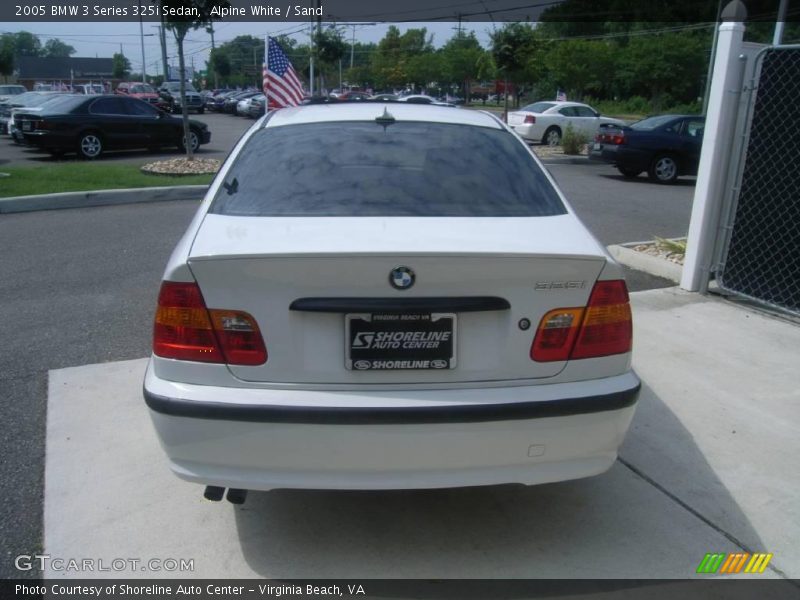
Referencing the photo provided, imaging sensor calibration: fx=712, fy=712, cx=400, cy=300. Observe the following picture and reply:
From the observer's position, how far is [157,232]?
832 cm

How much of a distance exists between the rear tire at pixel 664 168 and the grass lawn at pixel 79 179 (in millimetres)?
8781

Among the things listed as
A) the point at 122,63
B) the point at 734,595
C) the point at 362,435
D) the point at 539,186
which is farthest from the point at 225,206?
the point at 122,63

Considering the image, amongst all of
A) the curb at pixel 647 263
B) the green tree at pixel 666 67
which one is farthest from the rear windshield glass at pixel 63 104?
the green tree at pixel 666 67

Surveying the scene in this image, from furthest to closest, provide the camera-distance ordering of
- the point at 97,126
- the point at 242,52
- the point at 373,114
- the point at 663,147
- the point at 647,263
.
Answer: the point at 242,52 < the point at 97,126 < the point at 663,147 < the point at 647,263 < the point at 373,114

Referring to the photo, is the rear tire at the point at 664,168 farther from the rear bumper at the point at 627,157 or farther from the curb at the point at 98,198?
the curb at the point at 98,198

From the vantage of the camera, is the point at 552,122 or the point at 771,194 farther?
the point at 552,122

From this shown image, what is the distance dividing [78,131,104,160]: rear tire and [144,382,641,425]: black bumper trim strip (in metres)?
15.2

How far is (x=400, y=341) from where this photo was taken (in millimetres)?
2463

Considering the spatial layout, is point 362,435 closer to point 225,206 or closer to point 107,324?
point 225,206

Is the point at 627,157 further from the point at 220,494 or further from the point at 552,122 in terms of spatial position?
the point at 220,494

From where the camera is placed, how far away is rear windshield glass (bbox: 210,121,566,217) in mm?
2924

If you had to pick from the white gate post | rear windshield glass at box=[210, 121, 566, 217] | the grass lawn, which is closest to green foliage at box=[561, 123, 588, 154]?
the grass lawn

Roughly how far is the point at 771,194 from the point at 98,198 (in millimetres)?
8455

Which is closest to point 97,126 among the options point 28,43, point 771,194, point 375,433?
point 771,194
